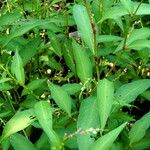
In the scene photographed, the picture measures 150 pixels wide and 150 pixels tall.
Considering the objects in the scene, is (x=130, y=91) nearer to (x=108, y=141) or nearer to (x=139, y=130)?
(x=139, y=130)

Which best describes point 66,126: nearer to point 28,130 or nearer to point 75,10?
point 28,130

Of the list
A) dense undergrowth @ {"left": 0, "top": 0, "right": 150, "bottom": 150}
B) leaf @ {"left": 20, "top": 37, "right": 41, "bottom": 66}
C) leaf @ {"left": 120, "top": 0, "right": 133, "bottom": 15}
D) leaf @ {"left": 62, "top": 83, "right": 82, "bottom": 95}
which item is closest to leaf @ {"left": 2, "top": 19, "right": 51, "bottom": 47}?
dense undergrowth @ {"left": 0, "top": 0, "right": 150, "bottom": 150}

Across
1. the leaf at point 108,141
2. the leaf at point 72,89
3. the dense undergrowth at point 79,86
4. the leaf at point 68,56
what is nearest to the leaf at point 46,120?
the dense undergrowth at point 79,86

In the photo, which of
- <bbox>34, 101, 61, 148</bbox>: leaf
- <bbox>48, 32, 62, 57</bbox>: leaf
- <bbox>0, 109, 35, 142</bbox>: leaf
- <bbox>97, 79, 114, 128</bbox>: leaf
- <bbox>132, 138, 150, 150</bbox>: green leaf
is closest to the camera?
<bbox>34, 101, 61, 148</bbox>: leaf

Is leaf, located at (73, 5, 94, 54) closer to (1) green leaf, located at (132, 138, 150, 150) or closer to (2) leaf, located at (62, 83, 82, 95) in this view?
(2) leaf, located at (62, 83, 82, 95)

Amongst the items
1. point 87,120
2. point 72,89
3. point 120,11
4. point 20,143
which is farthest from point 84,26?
point 20,143

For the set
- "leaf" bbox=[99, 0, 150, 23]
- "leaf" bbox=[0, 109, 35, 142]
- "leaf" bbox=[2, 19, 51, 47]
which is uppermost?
"leaf" bbox=[99, 0, 150, 23]
